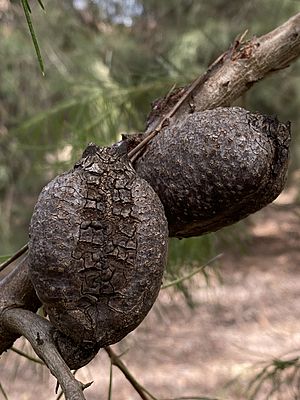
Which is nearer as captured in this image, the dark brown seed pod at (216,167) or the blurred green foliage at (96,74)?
the dark brown seed pod at (216,167)

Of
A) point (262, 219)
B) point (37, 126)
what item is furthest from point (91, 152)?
point (262, 219)

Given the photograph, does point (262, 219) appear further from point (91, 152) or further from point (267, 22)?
point (91, 152)

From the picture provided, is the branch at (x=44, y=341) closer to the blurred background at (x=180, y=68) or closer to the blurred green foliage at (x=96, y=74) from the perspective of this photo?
the blurred green foliage at (x=96, y=74)

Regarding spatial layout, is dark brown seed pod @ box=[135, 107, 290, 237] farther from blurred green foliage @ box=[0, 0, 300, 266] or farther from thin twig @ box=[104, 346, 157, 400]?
blurred green foliage @ box=[0, 0, 300, 266]

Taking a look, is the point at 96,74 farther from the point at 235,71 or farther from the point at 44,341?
the point at 44,341

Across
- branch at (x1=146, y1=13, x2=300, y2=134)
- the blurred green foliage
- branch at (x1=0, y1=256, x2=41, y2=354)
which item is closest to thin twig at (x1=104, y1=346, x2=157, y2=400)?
branch at (x1=0, y1=256, x2=41, y2=354)

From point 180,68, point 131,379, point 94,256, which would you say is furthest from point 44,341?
point 180,68

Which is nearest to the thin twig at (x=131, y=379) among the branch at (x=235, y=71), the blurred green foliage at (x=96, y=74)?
the branch at (x=235, y=71)
